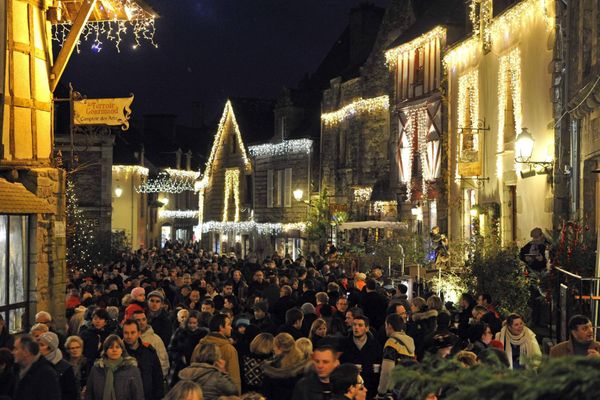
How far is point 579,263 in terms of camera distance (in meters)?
13.5

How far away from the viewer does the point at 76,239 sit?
92.4 ft

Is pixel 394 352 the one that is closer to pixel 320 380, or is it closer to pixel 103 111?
pixel 320 380

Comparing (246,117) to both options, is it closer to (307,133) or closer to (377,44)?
(307,133)

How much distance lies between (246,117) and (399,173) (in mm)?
21893

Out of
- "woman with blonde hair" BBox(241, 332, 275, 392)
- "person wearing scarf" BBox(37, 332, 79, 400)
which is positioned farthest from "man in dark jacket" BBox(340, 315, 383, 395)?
"person wearing scarf" BBox(37, 332, 79, 400)

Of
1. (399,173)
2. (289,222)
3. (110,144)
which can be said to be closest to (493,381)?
(399,173)

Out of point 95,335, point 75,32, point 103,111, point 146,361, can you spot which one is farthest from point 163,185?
point 146,361

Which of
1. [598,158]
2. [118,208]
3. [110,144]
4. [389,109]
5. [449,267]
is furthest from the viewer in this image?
[118,208]

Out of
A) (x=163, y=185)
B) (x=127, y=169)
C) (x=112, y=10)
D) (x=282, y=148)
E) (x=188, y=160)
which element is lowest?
(x=163, y=185)

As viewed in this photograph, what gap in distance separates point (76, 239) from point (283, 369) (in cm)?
2089

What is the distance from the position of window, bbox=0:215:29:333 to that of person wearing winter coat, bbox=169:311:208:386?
18.1ft

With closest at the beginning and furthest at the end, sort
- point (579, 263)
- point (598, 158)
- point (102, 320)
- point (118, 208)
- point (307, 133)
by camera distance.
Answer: point (102, 320), point (579, 263), point (598, 158), point (307, 133), point (118, 208)

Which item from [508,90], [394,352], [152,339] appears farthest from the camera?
[508,90]

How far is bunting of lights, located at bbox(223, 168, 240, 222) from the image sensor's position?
2133 inches
